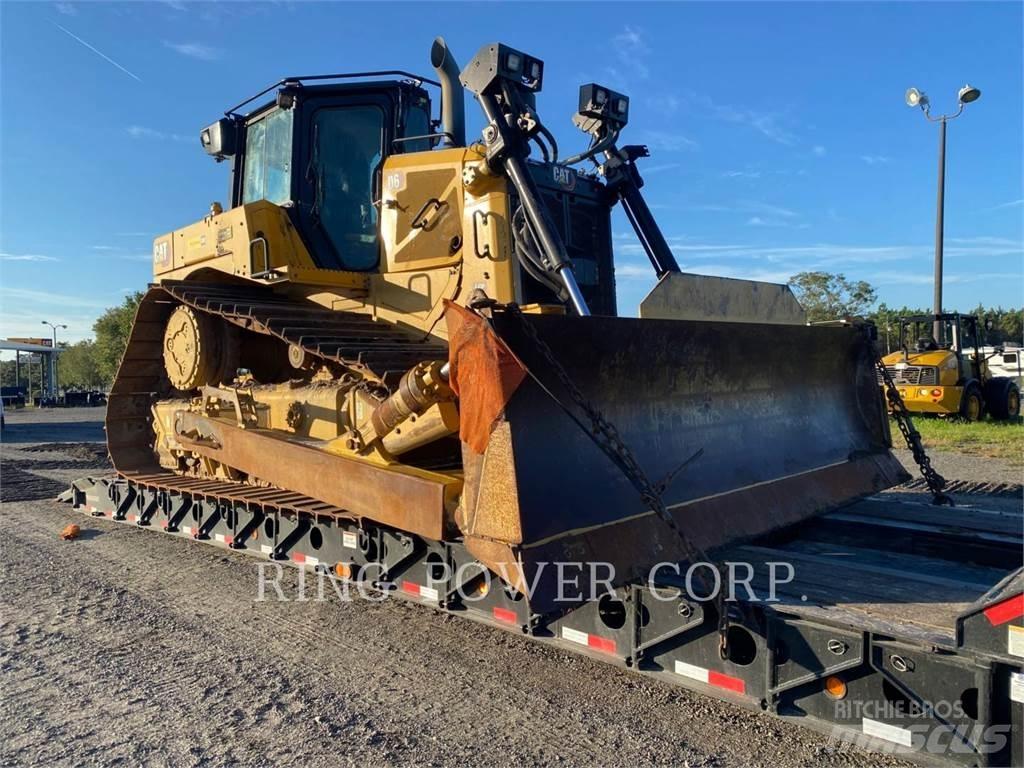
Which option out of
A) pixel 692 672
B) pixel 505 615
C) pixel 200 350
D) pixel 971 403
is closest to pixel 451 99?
pixel 200 350

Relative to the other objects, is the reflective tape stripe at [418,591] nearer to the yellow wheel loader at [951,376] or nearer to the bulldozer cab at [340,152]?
the bulldozer cab at [340,152]

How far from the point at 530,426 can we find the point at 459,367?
40 cm

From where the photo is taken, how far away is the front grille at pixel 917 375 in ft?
52.4

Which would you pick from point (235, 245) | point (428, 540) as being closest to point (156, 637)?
point (428, 540)

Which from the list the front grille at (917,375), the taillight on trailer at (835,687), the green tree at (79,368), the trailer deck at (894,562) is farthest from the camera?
the green tree at (79,368)

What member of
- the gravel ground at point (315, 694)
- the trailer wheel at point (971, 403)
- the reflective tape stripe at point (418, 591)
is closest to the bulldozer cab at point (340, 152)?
the reflective tape stripe at point (418, 591)

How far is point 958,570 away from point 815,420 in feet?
4.45

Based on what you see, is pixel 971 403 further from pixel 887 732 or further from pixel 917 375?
pixel 887 732

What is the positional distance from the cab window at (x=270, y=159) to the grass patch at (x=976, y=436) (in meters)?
10.5

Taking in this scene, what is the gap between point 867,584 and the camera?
11.1 feet

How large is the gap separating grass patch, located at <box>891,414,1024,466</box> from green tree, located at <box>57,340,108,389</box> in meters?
62.9

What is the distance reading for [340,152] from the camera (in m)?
5.97

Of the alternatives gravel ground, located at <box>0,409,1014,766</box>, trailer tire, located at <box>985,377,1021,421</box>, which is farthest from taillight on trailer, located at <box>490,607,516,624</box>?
trailer tire, located at <box>985,377,1021,421</box>

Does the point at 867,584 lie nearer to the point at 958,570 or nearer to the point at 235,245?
the point at 958,570
